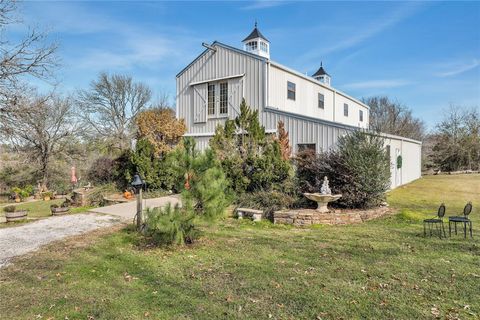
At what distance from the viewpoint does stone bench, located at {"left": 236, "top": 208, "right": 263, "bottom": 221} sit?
908 cm

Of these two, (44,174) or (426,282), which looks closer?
(426,282)

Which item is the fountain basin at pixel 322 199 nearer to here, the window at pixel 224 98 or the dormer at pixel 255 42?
the window at pixel 224 98

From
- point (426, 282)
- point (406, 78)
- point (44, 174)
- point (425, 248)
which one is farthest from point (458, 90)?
point (44, 174)

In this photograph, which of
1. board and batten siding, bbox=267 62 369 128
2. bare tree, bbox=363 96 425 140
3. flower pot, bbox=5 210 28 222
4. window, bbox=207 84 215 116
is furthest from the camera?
bare tree, bbox=363 96 425 140

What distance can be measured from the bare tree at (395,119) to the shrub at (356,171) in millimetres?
27370

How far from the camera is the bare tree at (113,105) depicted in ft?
100

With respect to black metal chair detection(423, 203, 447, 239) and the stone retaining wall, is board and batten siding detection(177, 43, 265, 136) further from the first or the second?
black metal chair detection(423, 203, 447, 239)

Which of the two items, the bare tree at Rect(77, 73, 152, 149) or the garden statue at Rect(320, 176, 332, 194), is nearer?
the garden statue at Rect(320, 176, 332, 194)

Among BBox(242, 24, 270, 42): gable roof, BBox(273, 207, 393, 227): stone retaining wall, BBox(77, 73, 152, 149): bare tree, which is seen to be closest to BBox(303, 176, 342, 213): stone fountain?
BBox(273, 207, 393, 227): stone retaining wall

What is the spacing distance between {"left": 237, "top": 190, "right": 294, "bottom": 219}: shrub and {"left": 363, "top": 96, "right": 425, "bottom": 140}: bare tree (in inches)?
1130

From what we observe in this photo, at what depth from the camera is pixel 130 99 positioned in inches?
1326

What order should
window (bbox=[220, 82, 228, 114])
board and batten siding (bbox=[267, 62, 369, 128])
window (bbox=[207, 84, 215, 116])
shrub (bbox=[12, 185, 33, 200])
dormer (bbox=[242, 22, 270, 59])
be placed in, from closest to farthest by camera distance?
board and batten siding (bbox=[267, 62, 369, 128]), window (bbox=[220, 82, 228, 114]), window (bbox=[207, 84, 215, 116]), dormer (bbox=[242, 22, 270, 59]), shrub (bbox=[12, 185, 33, 200])

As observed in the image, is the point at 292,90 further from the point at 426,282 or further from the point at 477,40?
the point at 426,282

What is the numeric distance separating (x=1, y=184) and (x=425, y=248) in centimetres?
2585
